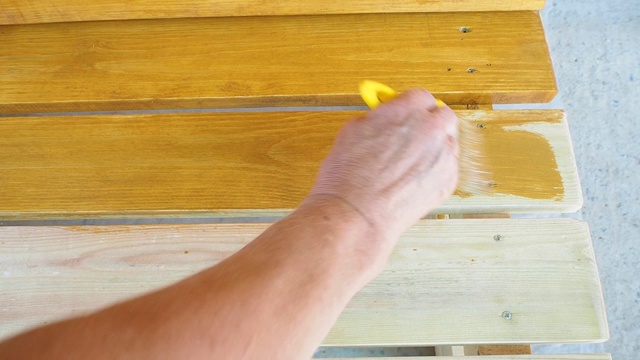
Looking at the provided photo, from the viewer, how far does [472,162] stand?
1.01 metres

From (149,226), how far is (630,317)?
48.3 inches

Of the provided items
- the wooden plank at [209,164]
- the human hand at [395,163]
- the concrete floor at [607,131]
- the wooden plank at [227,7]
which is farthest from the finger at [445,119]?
the concrete floor at [607,131]

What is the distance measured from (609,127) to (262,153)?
1.14m

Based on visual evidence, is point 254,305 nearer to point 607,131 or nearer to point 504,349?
point 504,349

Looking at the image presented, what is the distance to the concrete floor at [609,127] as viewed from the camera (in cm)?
154

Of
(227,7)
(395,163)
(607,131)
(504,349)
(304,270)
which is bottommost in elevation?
(504,349)

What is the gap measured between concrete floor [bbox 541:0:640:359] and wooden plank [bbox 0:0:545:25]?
2.08 feet

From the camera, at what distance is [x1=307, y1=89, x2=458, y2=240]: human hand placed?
738mm

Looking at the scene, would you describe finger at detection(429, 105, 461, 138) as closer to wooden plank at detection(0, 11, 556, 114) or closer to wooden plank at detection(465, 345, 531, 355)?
wooden plank at detection(0, 11, 556, 114)

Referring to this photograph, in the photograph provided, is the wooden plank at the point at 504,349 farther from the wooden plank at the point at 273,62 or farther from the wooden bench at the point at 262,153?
the wooden plank at the point at 273,62

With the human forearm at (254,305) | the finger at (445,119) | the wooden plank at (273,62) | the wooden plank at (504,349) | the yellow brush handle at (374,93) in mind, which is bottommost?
the wooden plank at (504,349)

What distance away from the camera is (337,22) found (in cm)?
127

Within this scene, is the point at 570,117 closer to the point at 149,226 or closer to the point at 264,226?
the point at 264,226

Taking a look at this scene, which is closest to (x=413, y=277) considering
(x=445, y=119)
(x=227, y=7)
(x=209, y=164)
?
(x=445, y=119)
